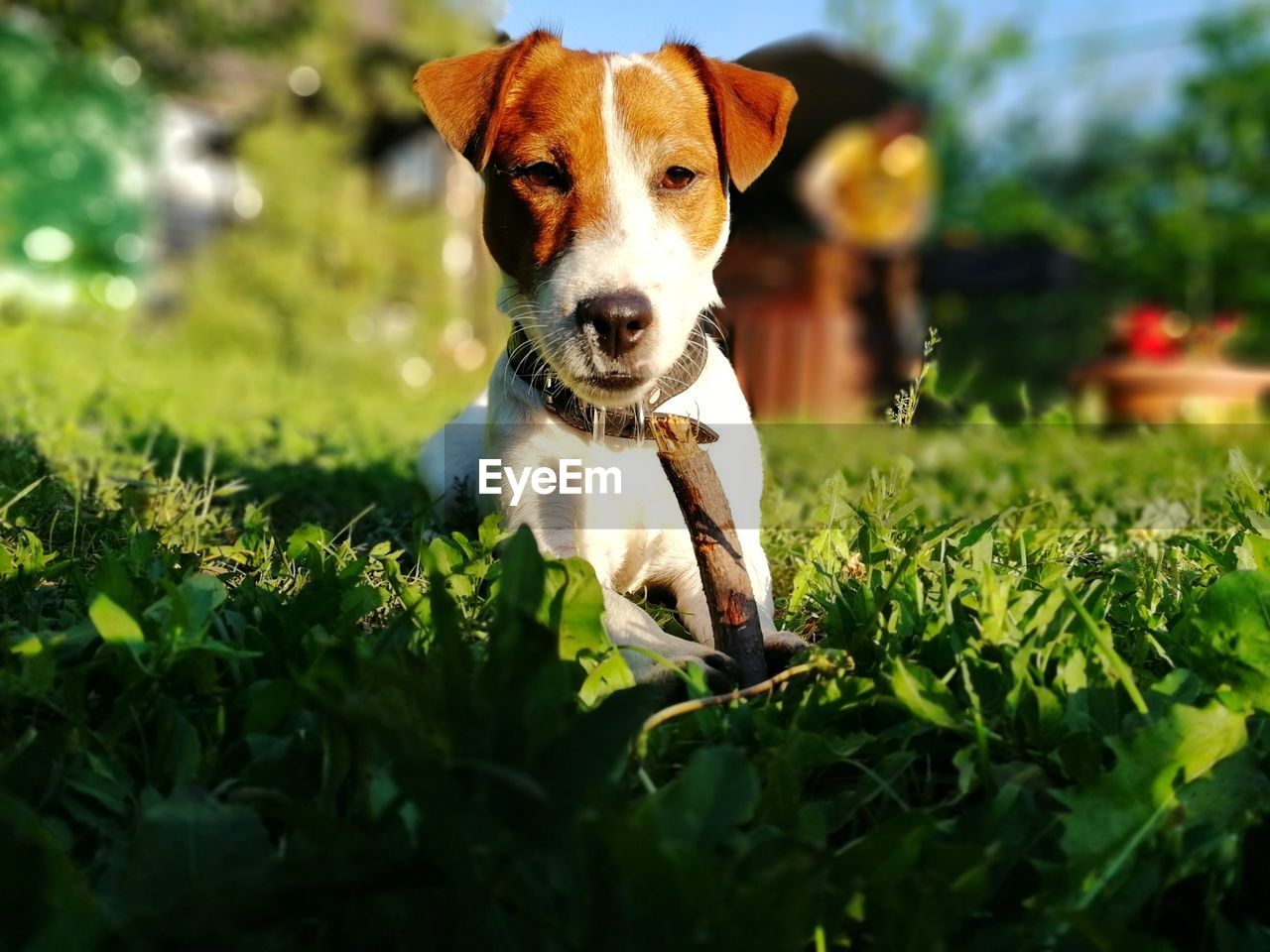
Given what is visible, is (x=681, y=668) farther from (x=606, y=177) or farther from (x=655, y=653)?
(x=606, y=177)

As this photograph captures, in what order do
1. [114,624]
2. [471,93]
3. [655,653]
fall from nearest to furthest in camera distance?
1. [114,624]
2. [655,653]
3. [471,93]

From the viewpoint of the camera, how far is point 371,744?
4.27 feet

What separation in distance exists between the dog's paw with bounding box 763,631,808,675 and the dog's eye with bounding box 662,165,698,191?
0.89 meters

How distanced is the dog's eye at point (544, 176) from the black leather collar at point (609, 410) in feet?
0.97

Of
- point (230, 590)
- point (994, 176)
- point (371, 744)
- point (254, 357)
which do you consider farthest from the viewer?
point (994, 176)

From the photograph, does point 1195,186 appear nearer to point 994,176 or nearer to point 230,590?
point 994,176

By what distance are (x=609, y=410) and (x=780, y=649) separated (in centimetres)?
59

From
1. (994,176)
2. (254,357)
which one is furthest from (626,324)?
(994,176)

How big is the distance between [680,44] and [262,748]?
1.65 meters

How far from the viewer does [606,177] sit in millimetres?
2098

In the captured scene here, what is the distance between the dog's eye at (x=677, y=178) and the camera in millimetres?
2137

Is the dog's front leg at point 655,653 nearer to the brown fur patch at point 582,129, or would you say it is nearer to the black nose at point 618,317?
the black nose at point 618,317

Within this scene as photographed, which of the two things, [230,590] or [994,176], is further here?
[994,176]

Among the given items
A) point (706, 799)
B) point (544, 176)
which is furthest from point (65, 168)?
point (706, 799)
